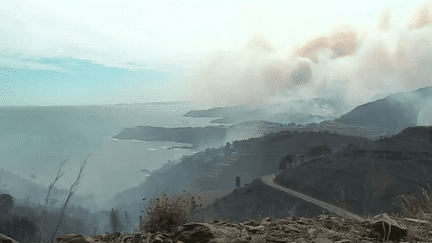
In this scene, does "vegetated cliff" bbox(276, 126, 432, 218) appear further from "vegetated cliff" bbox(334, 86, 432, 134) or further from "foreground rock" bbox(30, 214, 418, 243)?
"vegetated cliff" bbox(334, 86, 432, 134)

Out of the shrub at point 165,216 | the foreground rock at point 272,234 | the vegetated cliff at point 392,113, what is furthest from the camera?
the vegetated cliff at point 392,113

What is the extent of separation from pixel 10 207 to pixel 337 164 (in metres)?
67.2

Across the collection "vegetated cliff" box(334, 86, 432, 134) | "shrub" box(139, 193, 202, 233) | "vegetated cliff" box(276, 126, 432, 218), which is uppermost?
"vegetated cliff" box(334, 86, 432, 134)

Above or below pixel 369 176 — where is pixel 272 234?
above

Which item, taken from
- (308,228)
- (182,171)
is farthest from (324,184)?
(182,171)

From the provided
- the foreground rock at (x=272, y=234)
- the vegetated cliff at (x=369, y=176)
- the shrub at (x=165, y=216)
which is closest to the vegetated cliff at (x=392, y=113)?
the vegetated cliff at (x=369, y=176)

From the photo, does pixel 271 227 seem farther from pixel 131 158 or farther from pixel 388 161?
pixel 131 158

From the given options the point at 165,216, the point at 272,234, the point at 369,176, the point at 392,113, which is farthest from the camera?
the point at 392,113

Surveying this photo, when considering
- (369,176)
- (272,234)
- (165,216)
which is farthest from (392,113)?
(165,216)

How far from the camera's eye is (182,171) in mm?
129500

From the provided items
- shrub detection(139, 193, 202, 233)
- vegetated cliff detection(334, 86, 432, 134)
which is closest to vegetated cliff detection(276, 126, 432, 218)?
shrub detection(139, 193, 202, 233)

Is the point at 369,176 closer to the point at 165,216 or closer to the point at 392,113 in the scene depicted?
the point at 165,216

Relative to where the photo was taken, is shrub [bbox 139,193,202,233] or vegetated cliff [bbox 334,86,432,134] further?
vegetated cliff [bbox 334,86,432,134]

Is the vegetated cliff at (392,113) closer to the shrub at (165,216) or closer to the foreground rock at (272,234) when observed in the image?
the foreground rock at (272,234)
